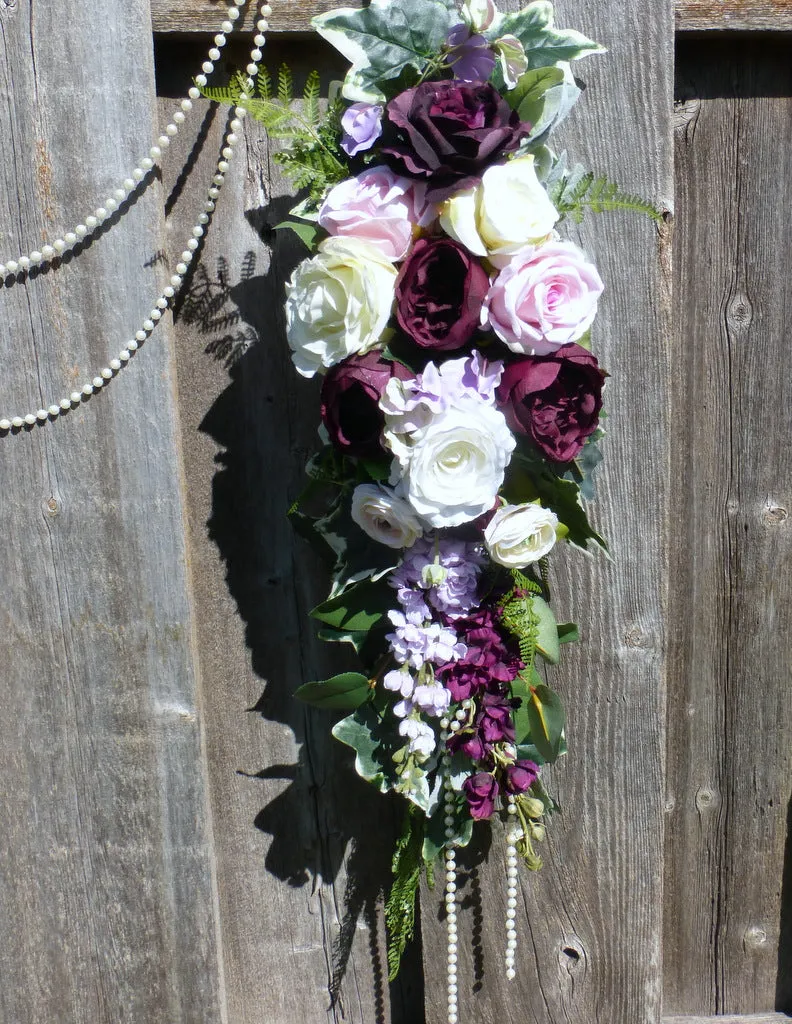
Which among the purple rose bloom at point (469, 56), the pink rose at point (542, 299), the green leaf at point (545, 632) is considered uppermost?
the purple rose bloom at point (469, 56)

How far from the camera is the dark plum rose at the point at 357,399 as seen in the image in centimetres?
92

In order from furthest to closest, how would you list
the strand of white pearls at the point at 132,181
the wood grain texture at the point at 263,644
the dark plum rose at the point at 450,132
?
the wood grain texture at the point at 263,644 → the strand of white pearls at the point at 132,181 → the dark plum rose at the point at 450,132

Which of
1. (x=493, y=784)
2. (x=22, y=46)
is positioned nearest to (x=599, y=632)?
(x=493, y=784)

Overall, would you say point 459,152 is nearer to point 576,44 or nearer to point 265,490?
point 576,44

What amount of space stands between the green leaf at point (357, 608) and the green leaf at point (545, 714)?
0.23 metres

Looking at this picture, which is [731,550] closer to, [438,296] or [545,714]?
[545,714]

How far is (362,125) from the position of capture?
929 mm

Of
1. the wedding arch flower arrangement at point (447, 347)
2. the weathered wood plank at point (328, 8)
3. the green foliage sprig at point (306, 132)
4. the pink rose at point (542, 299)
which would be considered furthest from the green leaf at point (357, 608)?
the weathered wood plank at point (328, 8)

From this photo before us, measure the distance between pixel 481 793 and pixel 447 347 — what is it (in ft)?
1.79

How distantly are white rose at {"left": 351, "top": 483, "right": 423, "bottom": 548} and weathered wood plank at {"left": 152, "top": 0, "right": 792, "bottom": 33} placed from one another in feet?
1.96

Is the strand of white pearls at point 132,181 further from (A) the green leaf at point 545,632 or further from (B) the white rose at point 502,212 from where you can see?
(A) the green leaf at point 545,632

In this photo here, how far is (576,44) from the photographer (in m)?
0.95

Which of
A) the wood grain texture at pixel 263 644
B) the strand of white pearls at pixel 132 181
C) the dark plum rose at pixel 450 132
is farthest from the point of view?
the wood grain texture at pixel 263 644

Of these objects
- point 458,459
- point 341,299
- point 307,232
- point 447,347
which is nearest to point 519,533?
point 458,459
